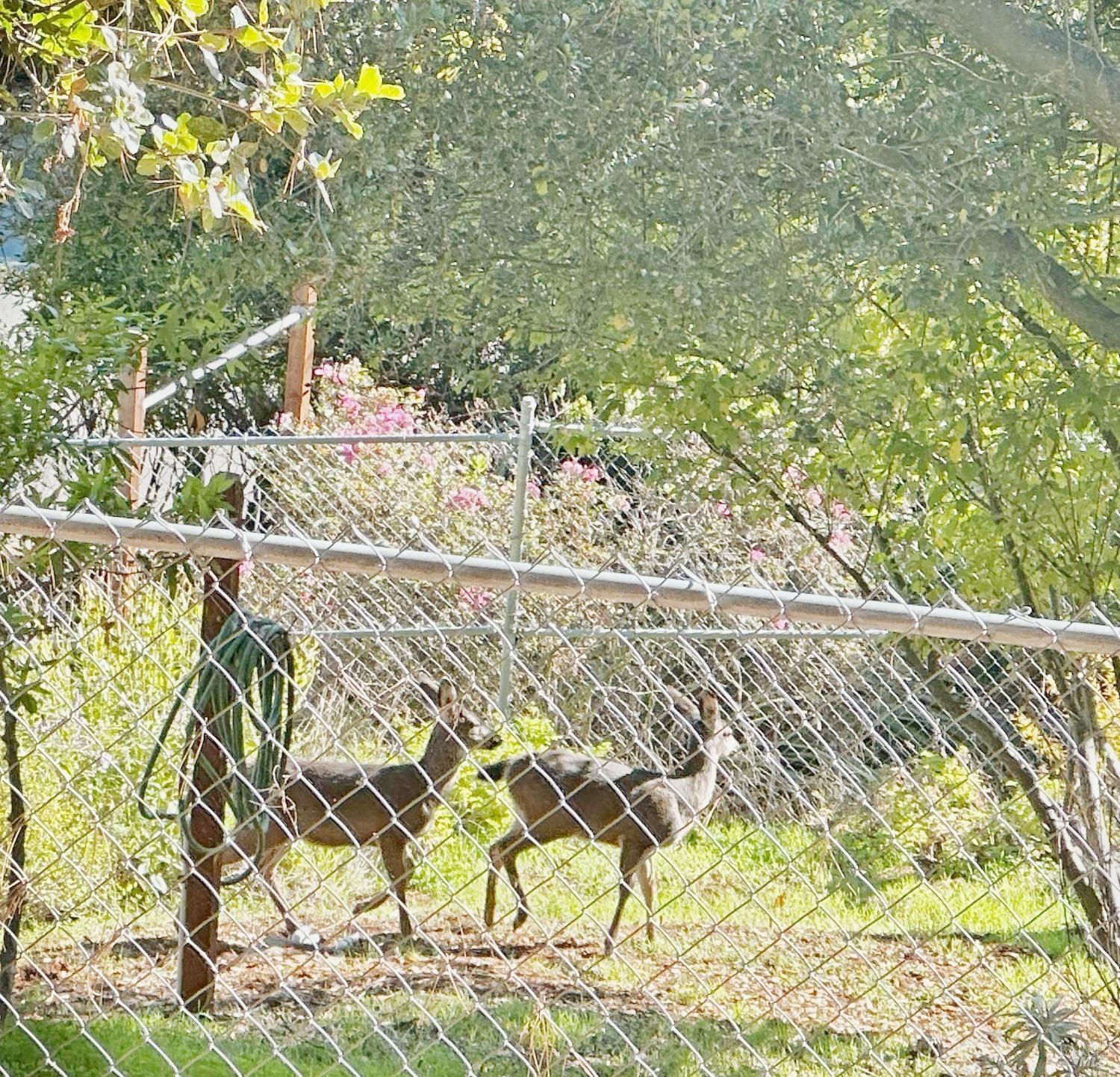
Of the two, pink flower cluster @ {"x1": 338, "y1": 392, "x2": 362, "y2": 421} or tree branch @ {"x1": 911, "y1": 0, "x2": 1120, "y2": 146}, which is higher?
tree branch @ {"x1": 911, "y1": 0, "x2": 1120, "y2": 146}

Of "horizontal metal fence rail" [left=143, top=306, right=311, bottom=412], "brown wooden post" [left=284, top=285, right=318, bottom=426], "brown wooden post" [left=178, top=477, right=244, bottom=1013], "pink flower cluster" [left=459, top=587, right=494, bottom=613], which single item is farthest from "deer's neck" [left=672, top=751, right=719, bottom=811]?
"brown wooden post" [left=284, top=285, right=318, bottom=426]

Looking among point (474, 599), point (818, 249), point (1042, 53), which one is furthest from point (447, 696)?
point (474, 599)

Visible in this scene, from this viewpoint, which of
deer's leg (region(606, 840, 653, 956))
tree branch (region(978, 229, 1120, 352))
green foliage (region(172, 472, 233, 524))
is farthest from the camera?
deer's leg (region(606, 840, 653, 956))

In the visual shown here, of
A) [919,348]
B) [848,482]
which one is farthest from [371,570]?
[848,482]

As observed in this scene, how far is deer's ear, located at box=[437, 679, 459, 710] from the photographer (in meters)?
3.69

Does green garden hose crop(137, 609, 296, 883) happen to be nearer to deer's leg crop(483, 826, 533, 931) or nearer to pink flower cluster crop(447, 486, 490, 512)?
deer's leg crop(483, 826, 533, 931)

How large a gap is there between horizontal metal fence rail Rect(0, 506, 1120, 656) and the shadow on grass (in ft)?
3.71

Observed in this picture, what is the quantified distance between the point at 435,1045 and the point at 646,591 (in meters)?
1.86

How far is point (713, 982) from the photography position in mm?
4496

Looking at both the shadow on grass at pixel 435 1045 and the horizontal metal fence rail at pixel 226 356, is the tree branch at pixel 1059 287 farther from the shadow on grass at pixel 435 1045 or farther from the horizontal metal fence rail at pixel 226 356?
the horizontal metal fence rail at pixel 226 356

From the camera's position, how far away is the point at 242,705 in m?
2.77

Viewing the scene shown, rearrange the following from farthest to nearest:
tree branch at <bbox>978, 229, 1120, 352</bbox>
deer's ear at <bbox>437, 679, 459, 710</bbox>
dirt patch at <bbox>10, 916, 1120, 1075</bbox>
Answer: dirt patch at <bbox>10, 916, 1120, 1075</bbox> < deer's ear at <bbox>437, 679, 459, 710</bbox> < tree branch at <bbox>978, 229, 1120, 352</bbox>

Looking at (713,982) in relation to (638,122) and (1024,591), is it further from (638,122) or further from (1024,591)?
(638,122)

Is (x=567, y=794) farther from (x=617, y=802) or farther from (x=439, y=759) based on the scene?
(x=439, y=759)
